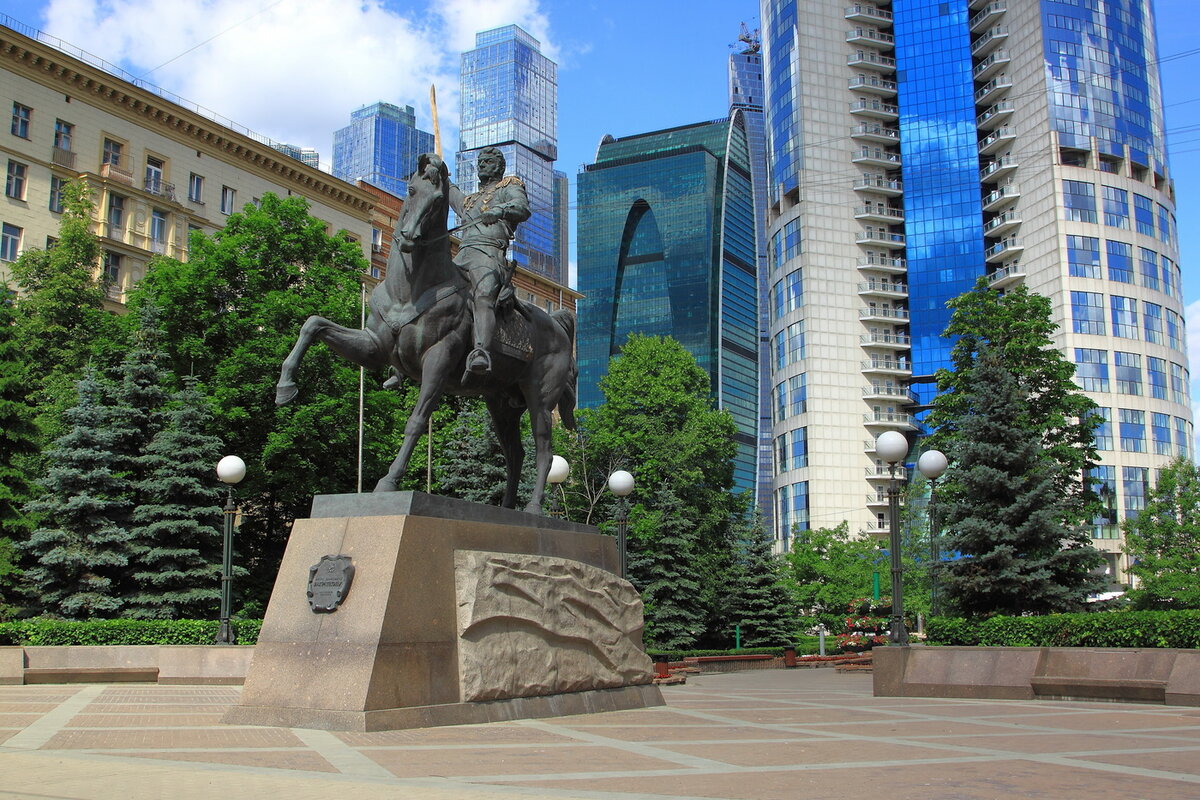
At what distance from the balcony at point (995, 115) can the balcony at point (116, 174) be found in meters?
70.1

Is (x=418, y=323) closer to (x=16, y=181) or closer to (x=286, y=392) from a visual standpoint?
(x=286, y=392)

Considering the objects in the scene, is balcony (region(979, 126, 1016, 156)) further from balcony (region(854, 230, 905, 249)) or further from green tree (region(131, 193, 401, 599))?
green tree (region(131, 193, 401, 599))

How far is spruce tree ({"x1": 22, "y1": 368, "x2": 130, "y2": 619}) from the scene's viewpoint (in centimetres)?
2552

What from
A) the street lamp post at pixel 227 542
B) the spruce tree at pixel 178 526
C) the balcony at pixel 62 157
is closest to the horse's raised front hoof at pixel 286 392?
the street lamp post at pixel 227 542

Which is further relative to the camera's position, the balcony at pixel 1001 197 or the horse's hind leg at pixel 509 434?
the balcony at pixel 1001 197

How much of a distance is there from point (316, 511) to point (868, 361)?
87.8 m

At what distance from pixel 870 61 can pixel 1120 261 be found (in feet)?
97.5

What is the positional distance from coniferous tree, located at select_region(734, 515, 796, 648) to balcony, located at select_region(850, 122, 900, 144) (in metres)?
60.2

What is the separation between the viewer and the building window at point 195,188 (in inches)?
2024

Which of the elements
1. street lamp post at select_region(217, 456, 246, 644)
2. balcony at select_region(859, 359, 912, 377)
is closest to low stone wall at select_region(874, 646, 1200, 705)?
street lamp post at select_region(217, 456, 246, 644)

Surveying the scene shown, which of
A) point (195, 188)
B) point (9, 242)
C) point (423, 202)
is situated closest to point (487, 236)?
point (423, 202)

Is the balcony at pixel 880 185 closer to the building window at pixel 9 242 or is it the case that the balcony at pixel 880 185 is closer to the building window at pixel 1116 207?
the building window at pixel 1116 207

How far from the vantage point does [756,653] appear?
4094 centimetres

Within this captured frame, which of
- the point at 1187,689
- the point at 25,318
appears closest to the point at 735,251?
the point at 25,318
